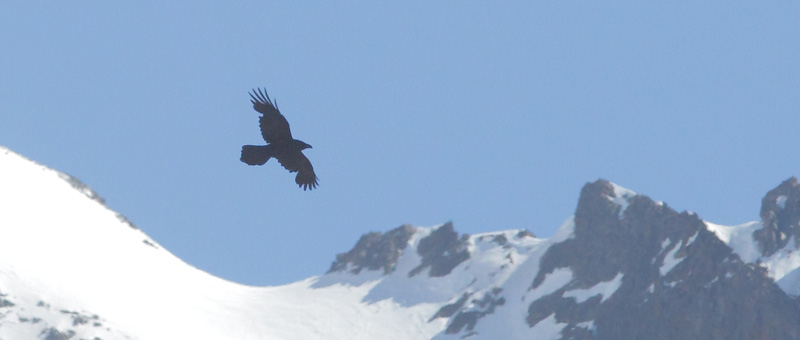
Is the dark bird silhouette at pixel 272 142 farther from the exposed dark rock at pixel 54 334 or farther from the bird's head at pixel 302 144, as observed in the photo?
the exposed dark rock at pixel 54 334

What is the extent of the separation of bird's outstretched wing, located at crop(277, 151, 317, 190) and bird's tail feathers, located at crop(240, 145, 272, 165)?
25.2 inches

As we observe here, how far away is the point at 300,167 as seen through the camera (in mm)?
37500

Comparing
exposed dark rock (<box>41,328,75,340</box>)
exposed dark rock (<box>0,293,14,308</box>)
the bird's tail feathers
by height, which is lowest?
the bird's tail feathers

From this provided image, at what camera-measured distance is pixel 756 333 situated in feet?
608

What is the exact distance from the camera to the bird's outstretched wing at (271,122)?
35750 mm

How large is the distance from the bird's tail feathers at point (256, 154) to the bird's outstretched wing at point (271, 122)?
0.89 ft

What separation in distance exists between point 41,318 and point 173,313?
22074mm

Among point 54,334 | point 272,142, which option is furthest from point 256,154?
point 54,334

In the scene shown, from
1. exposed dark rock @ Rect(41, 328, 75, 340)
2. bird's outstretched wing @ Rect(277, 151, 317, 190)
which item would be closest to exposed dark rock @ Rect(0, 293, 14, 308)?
exposed dark rock @ Rect(41, 328, 75, 340)

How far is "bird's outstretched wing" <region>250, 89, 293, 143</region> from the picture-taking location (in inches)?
1407

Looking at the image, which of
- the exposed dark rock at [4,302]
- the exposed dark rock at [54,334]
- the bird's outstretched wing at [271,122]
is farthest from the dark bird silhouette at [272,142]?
the exposed dark rock at [4,302]

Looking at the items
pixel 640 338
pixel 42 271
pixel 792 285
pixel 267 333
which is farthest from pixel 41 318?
pixel 792 285

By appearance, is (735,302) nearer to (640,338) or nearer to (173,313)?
(640,338)

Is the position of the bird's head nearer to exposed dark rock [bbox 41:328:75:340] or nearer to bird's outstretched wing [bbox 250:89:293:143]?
bird's outstretched wing [bbox 250:89:293:143]
